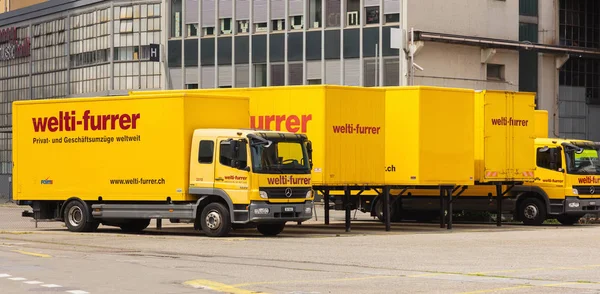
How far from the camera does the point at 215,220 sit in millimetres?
28859

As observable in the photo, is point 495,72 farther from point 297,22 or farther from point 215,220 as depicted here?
point 215,220

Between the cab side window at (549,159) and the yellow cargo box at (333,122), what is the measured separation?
23.4ft

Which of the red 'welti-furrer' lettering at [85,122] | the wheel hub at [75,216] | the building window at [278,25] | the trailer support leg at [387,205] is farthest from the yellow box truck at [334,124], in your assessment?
the building window at [278,25]

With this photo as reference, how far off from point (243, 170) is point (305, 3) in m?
32.5

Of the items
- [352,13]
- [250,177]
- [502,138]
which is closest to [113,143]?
[250,177]

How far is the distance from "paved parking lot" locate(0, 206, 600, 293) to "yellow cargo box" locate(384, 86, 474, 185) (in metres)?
1.67

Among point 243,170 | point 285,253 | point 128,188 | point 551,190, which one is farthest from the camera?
point 551,190

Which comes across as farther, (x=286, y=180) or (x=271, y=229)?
(x=271, y=229)

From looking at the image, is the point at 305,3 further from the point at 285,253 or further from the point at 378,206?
the point at 285,253

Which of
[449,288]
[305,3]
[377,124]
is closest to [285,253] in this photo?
[449,288]

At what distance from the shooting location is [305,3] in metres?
59.9

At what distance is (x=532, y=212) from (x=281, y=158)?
36.7 ft

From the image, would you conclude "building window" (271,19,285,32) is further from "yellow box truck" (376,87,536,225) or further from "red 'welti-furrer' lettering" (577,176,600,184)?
"red 'welti-furrer' lettering" (577,176,600,184)

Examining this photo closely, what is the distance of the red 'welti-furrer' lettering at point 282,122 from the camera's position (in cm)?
3089
